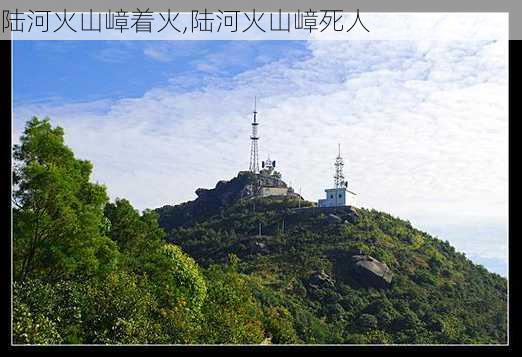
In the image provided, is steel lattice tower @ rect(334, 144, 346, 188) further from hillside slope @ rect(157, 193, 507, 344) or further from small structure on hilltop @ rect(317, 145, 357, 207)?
hillside slope @ rect(157, 193, 507, 344)

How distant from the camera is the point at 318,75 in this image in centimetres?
1569

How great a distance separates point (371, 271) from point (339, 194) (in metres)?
2.41

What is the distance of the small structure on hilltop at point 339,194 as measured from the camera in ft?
53.7

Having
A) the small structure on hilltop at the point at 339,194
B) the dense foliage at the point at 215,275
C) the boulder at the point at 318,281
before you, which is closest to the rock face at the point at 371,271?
the dense foliage at the point at 215,275

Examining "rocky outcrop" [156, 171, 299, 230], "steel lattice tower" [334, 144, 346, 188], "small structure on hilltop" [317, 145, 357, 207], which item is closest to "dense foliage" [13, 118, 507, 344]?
"rocky outcrop" [156, 171, 299, 230]

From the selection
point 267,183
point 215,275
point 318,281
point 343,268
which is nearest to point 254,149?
point 267,183

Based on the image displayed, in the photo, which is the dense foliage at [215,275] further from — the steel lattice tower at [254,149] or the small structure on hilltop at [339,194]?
the steel lattice tower at [254,149]

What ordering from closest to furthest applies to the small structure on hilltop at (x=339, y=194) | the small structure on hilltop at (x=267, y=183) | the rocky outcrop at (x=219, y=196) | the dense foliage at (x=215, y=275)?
1. the dense foliage at (x=215, y=275)
2. the small structure on hilltop at (x=339, y=194)
3. the small structure on hilltop at (x=267, y=183)
4. the rocky outcrop at (x=219, y=196)

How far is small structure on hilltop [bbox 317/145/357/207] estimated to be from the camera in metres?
16.4

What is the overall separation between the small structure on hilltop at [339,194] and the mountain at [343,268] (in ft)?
Result: 0.73

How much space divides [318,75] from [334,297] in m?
5.16

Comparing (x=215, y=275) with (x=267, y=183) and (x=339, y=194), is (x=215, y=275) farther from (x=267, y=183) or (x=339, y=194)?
(x=267, y=183)

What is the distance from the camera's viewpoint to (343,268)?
16188 millimetres
